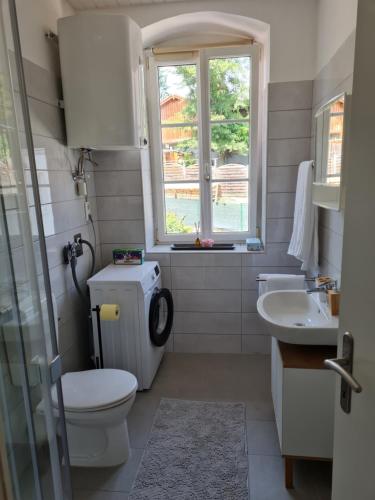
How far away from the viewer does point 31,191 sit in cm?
84

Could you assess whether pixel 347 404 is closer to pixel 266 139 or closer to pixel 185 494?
pixel 185 494

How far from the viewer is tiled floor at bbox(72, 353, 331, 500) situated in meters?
1.66

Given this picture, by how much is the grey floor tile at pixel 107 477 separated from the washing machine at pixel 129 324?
2.04ft

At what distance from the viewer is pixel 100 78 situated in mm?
2113

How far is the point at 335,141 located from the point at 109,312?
1.60 metres

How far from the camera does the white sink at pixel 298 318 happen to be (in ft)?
5.12

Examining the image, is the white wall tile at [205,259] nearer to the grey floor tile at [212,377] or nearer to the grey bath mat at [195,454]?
the grey floor tile at [212,377]

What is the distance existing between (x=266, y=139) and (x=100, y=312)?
5.51 ft

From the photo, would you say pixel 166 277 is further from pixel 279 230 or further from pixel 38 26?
pixel 38 26

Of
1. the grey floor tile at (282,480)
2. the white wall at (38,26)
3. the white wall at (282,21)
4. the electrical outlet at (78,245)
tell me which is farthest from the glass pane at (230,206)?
the grey floor tile at (282,480)

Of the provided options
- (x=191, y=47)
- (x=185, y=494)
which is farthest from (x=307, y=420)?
(x=191, y=47)

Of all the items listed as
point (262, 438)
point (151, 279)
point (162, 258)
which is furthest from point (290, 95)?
point (262, 438)

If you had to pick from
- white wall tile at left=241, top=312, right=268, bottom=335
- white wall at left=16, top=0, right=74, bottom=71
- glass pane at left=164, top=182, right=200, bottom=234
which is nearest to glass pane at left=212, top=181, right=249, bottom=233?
glass pane at left=164, top=182, right=200, bottom=234

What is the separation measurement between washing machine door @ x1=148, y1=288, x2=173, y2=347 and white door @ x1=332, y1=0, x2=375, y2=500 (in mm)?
1644
